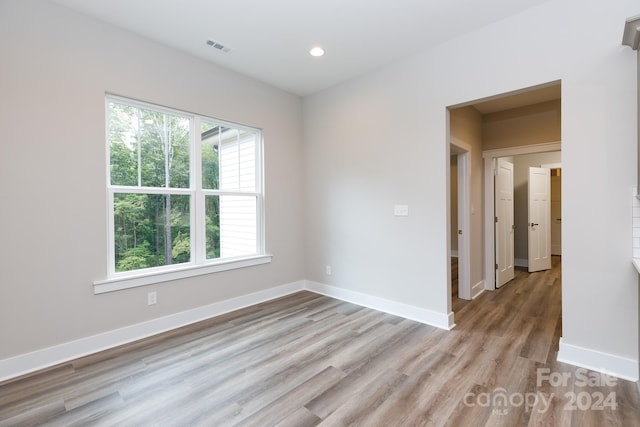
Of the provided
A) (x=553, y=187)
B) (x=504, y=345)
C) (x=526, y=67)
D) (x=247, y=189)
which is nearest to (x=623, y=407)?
(x=504, y=345)

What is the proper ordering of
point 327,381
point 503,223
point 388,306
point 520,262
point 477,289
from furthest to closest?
point 520,262 < point 503,223 < point 477,289 < point 388,306 < point 327,381

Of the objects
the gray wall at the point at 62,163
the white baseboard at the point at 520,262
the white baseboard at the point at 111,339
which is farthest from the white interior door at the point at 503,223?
the gray wall at the point at 62,163

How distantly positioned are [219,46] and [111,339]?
3038mm

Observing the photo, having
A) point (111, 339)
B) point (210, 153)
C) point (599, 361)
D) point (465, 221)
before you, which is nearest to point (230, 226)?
point (210, 153)

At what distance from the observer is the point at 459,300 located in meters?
3.99

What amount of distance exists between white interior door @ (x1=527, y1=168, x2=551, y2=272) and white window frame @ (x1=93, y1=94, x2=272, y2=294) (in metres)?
4.86

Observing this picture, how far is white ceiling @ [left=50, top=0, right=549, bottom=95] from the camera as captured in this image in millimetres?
2447

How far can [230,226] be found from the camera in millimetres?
3764

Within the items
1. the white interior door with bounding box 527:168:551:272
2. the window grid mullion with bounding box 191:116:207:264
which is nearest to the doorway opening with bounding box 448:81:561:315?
the white interior door with bounding box 527:168:551:272

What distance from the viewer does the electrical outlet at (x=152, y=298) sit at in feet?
9.67

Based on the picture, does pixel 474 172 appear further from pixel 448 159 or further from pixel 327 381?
pixel 327 381

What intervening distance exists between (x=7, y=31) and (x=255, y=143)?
92.8 inches

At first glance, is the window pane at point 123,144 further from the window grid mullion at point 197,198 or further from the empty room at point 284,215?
the window grid mullion at point 197,198

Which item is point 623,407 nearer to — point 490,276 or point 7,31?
point 490,276
